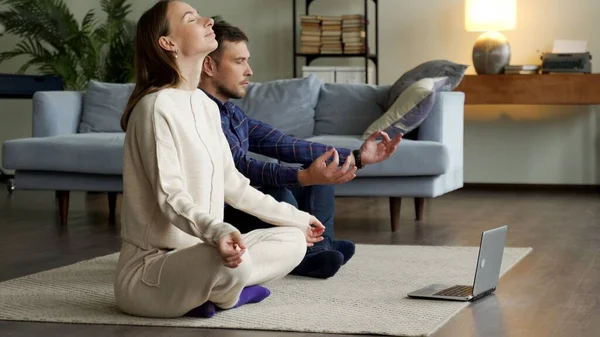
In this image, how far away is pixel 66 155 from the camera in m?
5.06

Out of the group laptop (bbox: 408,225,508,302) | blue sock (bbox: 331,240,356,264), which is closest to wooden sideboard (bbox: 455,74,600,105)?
blue sock (bbox: 331,240,356,264)

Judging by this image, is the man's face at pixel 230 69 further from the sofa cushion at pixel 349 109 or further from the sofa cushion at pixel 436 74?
the sofa cushion at pixel 349 109

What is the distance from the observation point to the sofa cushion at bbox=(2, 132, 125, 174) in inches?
197

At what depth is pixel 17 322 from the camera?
272 cm

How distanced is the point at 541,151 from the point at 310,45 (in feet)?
5.48

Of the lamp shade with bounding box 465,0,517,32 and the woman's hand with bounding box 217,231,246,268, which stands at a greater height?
the lamp shade with bounding box 465,0,517,32

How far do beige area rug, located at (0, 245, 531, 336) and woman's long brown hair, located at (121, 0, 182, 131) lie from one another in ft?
1.81

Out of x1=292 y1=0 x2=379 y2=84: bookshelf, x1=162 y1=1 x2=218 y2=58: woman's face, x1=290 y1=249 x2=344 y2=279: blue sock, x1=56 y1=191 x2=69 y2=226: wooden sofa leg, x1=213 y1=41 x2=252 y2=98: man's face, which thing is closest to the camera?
x1=162 y1=1 x2=218 y2=58: woman's face

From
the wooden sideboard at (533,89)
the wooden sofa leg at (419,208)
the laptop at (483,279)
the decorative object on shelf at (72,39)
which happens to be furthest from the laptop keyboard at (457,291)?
the decorative object on shelf at (72,39)

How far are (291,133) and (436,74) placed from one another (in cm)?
84

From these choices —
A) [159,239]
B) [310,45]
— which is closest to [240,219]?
[159,239]

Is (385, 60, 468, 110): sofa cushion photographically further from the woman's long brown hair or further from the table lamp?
the woman's long brown hair

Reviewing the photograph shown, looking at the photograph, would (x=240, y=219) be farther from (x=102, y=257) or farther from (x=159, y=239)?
(x=102, y=257)

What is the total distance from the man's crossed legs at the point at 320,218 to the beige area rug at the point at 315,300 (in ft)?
0.15
